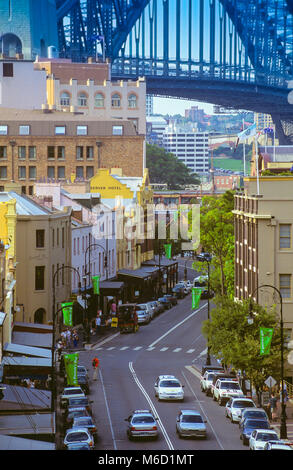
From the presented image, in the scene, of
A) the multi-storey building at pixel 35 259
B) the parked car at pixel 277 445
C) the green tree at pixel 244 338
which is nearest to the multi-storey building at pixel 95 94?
the multi-storey building at pixel 35 259

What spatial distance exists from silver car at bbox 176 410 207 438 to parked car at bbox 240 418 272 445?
1520mm

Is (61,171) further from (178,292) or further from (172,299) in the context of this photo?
(172,299)

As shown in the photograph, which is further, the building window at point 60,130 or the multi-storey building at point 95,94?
the multi-storey building at point 95,94

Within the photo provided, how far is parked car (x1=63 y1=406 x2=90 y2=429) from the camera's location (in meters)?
50.4

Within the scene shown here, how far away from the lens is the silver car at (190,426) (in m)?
48.5

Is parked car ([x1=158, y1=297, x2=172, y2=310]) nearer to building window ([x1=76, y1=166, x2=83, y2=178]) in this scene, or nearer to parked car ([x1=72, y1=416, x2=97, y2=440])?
building window ([x1=76, y1=166, x2=83, y2=178])

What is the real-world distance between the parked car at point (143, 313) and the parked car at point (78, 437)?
53.3 m

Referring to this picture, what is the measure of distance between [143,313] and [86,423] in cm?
5121

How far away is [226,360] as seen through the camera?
61.1 m

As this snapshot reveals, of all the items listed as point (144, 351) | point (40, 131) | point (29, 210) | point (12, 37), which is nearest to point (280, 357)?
point (144, 351)

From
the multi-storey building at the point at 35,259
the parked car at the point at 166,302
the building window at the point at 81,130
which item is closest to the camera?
the multi-storey building at the point at 35,259

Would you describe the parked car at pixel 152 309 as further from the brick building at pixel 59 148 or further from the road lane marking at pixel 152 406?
the brick building at pixel 59 148
